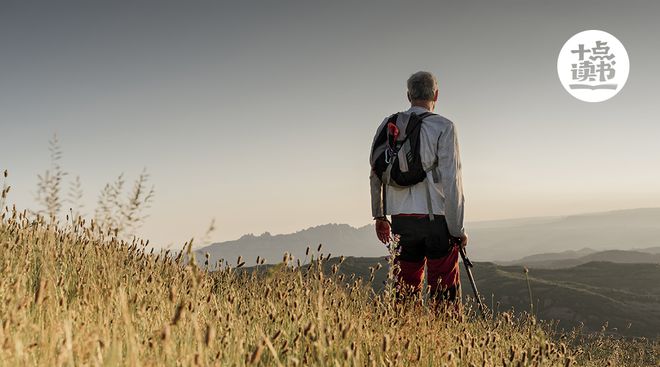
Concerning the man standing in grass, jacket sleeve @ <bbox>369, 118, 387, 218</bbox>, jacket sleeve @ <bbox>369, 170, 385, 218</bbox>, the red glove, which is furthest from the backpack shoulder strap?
the red glove

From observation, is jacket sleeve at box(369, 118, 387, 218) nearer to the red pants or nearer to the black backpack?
the black backpack

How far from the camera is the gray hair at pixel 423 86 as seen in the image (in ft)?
17.0

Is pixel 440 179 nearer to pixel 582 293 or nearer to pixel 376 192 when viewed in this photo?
pixel 376 192

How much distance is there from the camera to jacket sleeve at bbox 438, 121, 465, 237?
482cm

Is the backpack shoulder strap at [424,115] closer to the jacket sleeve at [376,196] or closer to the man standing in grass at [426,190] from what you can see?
the man standing in grass at [426,190]

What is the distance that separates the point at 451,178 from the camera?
4871 millimetres

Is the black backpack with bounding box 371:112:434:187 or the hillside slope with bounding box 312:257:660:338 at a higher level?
the black backpack with bounding box 371:112:434:187

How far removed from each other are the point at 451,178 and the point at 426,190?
0.29 m

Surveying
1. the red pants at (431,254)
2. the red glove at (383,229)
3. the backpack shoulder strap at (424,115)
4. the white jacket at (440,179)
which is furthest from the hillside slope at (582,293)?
the backpack shoulder strap at (424,115)

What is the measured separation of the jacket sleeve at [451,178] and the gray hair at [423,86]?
40cm

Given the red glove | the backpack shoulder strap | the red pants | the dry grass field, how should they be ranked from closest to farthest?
the dry grass field < the red pants < the backpack shoulder strap < the red glove

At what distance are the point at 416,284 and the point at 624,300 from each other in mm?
47171

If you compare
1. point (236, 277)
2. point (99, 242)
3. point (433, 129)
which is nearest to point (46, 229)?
point (99, 242)

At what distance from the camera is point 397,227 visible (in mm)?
5176
